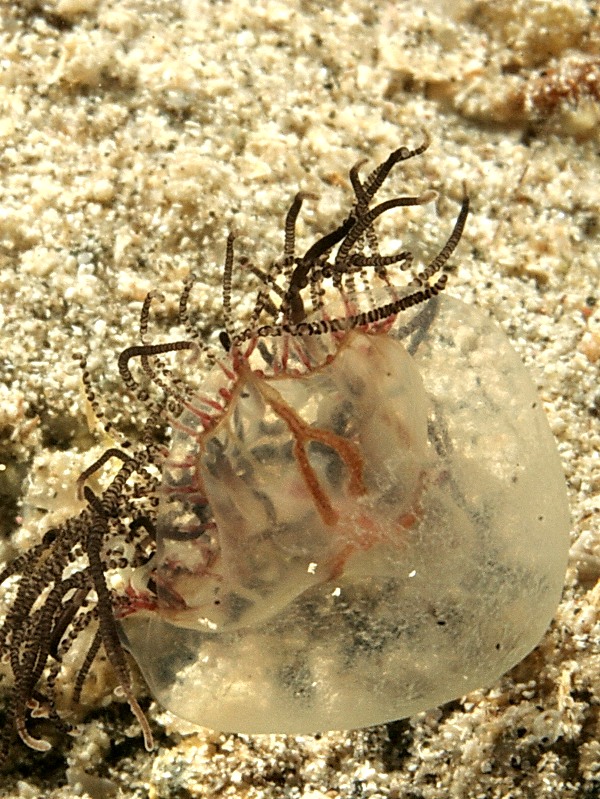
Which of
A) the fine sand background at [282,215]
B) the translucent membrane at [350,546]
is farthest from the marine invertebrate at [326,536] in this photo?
the fine sand background at [282,215]

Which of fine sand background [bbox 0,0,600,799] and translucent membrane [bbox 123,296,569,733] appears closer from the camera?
translucent membrane [bbox 123,296,569,733]

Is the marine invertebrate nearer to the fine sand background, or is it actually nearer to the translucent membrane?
the translucent membrane

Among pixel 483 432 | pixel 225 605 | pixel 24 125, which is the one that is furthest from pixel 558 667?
pixel 24 125

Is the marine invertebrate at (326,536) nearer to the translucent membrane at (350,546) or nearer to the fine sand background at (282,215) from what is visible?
the translucent membrane at (350,546)

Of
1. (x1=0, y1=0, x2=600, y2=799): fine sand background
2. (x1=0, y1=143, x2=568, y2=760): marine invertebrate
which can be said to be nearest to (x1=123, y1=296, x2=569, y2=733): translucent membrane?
(x1=0, y1=143, x2=568, y2=760): marine invertebrate

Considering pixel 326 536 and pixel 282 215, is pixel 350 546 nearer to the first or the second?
pixel 326 536
